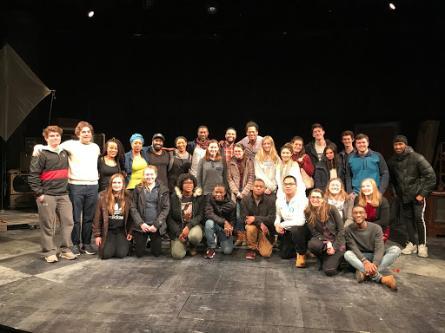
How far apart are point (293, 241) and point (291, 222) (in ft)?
0.59

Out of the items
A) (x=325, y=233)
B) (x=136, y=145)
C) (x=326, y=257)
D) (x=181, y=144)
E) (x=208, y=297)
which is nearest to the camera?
(x=208, y=297)

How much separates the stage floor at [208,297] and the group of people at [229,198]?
0.70 ft

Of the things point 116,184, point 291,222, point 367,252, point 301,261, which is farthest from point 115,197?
point 367,252

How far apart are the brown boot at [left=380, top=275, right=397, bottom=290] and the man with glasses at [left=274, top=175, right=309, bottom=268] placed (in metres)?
0.76

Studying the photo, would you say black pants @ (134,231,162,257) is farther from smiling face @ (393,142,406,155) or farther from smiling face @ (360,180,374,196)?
smiling face @ (393,142,406,155)

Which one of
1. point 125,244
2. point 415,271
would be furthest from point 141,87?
point 415,271

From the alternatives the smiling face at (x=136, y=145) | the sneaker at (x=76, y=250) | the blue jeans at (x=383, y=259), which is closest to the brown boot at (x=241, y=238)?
the blue jeans at (x=383, y=259)

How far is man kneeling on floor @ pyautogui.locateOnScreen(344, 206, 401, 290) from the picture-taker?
3311 millimetres

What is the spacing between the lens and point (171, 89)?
7.05m

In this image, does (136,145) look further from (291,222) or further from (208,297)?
(208,297)

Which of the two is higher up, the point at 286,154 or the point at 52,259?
the point at 286,154

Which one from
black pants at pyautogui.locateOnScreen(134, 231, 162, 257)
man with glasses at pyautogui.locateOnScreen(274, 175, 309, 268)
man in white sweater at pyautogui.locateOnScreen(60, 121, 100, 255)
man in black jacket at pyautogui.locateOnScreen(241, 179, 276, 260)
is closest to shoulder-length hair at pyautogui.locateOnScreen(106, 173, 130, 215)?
man in white sweater at pyautogui.locateOnScreen(60, 121, 100, 255)

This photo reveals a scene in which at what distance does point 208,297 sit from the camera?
295cm

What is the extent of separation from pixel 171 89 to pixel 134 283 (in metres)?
4.41
